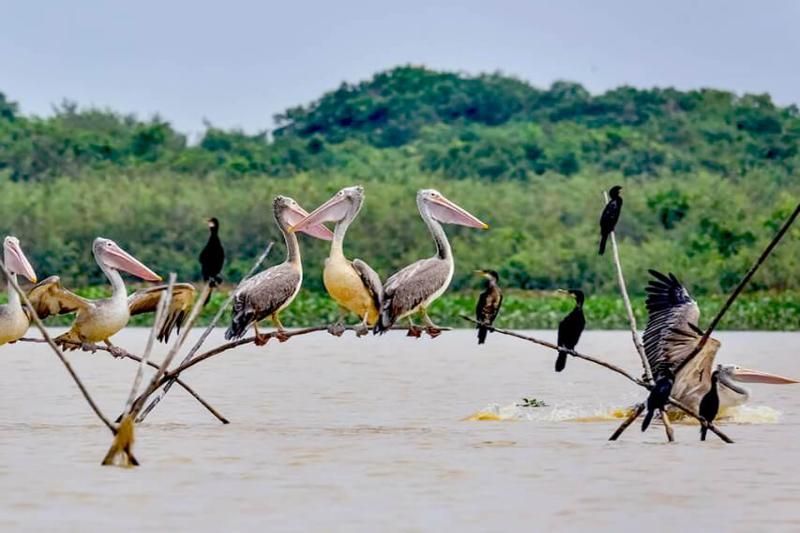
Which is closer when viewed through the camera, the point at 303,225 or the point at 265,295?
the point at 265,295

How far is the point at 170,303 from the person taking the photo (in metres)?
12.6

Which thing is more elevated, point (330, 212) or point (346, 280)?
point (330, 212)

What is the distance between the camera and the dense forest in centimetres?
3725

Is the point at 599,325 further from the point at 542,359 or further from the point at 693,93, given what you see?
the point at 693,93

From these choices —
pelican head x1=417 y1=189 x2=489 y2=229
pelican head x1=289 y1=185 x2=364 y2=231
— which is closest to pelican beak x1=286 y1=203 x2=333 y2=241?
pelican head x1=289 y1=185 x2=364 y2=231

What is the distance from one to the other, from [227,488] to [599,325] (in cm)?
2026

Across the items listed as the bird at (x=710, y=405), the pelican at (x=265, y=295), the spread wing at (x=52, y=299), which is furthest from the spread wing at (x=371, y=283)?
the bird at (x=710, y=405)

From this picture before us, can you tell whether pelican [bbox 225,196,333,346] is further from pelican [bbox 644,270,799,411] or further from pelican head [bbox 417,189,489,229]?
pelican [bbox 644,270,799,411]

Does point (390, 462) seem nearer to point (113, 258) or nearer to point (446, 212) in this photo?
point (446, 212)

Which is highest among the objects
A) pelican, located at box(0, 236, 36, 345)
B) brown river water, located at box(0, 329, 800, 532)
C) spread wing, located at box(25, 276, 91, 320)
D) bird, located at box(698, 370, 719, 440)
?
spread wing, located at box(25, 276, 91, 320)

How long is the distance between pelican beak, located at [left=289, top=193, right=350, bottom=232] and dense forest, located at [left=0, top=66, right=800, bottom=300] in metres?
22.9

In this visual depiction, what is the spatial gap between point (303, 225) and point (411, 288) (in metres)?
0.85

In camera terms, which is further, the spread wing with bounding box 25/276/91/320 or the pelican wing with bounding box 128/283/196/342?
the pelican wing with bounding box 128/283/196/342

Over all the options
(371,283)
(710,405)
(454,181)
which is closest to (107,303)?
(371,283)
